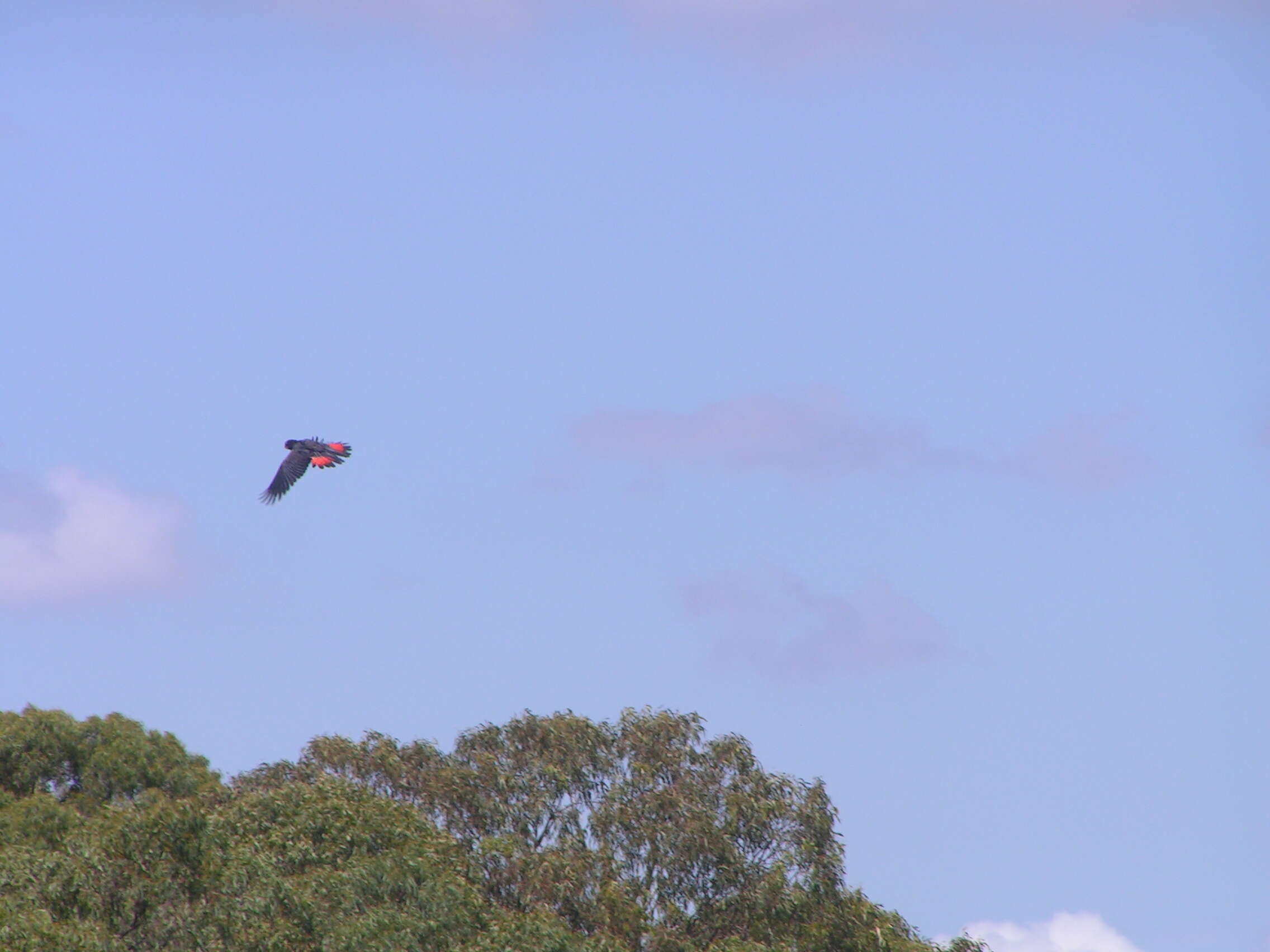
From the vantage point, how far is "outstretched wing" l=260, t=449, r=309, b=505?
41625 mm

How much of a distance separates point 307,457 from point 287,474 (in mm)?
651

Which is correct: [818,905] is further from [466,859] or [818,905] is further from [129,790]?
[129,790]

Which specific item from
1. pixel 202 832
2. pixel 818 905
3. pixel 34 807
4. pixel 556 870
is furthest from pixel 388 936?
pixel 34 807

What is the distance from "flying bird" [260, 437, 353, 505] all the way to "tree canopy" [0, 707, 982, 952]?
6312 mm

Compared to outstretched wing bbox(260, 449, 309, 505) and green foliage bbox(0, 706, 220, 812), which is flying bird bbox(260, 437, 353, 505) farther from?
green foliage bbox(0, 706, 220, 812)

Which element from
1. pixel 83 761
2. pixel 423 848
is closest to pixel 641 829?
pixel 423 848

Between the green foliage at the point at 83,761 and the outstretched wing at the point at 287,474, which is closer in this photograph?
the outstretched wing at the point at 287,474

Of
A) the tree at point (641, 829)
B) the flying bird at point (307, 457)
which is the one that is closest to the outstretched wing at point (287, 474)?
the flying bird at point (307, 457)

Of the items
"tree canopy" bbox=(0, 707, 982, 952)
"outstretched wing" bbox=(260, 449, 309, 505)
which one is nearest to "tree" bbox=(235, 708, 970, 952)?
"tree canopy" bbox=(0, 707, 982, 952)

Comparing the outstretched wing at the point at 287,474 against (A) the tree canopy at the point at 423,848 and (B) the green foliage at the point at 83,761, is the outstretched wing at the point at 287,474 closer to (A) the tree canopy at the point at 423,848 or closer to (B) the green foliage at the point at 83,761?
(A) the tree canopy at the point at 423,848

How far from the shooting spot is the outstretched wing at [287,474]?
137 feet

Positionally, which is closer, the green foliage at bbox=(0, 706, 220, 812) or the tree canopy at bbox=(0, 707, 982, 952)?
the tree canopy at bbox=(0, 707, 982, 952)

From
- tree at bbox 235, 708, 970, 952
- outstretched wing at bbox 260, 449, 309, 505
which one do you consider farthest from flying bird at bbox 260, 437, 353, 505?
tree at bbox 235, 708, 970, 952

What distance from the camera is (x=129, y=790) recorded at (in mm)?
55375
